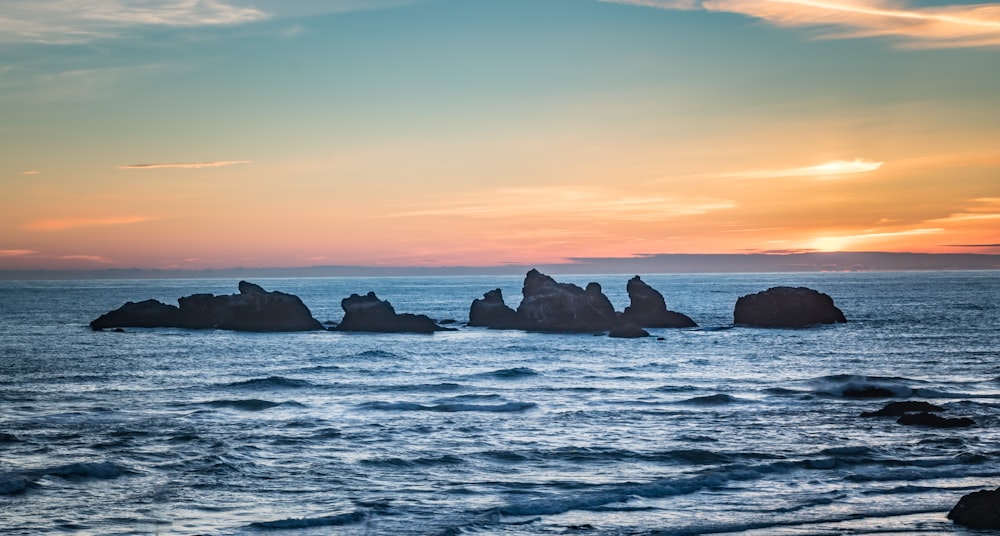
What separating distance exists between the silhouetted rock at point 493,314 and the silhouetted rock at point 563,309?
1.66 meters

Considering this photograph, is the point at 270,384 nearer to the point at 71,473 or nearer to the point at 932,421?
the point at 71,473

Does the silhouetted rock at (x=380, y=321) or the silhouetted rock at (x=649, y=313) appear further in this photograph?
the silhouetted rock at (x=649, y=313)

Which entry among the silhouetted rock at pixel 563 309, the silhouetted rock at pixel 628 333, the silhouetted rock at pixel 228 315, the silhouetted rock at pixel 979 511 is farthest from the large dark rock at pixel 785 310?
the silhouetted rock at pixel 979 511

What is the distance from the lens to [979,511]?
67.5 feet

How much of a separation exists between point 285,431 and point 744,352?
143ft

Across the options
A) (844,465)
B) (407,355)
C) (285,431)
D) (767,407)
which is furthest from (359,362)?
(844,465)

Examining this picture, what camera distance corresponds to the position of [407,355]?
69.8m

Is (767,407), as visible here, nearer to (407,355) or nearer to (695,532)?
(695,532)

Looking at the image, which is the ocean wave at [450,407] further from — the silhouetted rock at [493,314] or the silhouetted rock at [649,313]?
the silhouetted rock at [493,314]

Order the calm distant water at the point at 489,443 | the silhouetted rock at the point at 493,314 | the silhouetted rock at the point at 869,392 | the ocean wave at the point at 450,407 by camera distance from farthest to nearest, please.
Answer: the silhouetted rock at the point at 493,314, the silhouetted rock at the point at 869,392, the ocean wave at the point at 450,407, the calm distant water at the point at 489,443

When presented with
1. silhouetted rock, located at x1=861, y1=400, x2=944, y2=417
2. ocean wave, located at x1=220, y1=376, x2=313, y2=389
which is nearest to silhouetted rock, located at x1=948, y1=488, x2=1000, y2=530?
silhouetted rock, located at x1=861, y1=400, x2=944, y2=417

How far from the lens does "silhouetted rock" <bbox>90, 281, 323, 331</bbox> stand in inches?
3767

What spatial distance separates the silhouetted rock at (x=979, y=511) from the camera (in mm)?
20422

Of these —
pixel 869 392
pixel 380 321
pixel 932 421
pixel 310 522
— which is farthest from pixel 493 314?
pixel 310 522
